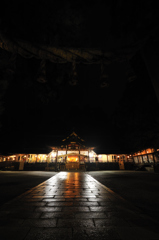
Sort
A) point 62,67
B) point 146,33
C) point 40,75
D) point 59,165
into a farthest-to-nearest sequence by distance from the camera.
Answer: point 59,165 → point 62,67 → point 40,75 → point 146,33

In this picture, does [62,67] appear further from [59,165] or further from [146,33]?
[59,165]

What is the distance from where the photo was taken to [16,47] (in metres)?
3.12

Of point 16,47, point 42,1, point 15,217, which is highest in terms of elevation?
point 42,1

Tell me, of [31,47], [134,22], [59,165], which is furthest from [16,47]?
[59,165]

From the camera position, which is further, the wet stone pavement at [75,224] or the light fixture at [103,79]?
the light fixture at [103,79]

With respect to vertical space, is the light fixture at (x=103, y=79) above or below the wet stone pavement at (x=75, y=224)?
above

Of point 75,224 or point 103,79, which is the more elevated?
point 103,79

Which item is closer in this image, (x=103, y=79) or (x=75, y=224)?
(x=75, y=224)

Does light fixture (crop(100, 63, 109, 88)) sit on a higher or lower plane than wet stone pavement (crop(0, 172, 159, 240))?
higher

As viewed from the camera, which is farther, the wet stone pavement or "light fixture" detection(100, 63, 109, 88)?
"light fixture" detection(100, 63, 109, 88)

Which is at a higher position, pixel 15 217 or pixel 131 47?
pixel 131 47

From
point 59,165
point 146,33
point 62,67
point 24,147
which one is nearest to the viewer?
point 146,33

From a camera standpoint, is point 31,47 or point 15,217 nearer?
point 15,217

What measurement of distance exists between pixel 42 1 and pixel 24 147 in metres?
24.4
